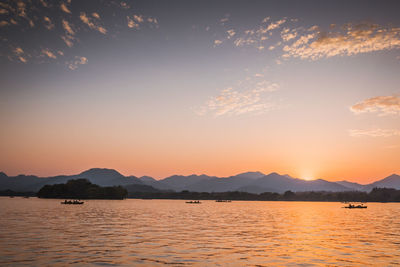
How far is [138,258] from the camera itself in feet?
A: 100

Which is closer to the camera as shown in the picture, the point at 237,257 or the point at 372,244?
the point at 237,257

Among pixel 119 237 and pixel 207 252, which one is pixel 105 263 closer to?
pixel 207 252

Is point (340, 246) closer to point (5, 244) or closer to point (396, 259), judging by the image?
point (396, 259)

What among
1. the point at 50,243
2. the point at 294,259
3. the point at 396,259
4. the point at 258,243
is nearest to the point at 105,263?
the point at 50,243

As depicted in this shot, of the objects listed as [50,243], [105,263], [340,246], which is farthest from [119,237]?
[340,246]

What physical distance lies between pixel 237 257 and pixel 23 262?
18.8 meters

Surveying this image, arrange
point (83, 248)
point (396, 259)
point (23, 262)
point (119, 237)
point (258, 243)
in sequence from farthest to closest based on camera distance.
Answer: point (119, 237), point (258, 243), point (83, 248), point (396, 259), point (23, 262)

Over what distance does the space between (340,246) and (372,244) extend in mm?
6087

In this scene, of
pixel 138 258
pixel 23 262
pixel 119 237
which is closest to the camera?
pixel 23 262

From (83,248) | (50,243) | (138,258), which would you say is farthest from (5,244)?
(138,258)

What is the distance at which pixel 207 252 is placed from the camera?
112 feet

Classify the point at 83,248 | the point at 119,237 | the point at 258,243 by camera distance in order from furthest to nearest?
the point at 119,237
the point at 258,243
the point at 83,248

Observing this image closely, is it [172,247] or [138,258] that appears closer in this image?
[138,258]

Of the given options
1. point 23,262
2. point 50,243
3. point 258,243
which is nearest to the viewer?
point 23,262
